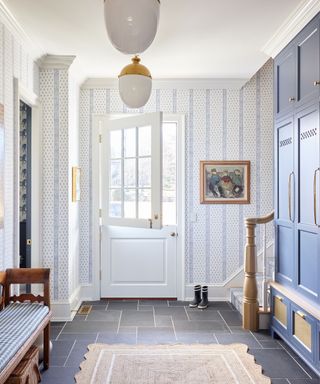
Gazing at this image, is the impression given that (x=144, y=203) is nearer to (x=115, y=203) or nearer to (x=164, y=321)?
(x=115, y=203)

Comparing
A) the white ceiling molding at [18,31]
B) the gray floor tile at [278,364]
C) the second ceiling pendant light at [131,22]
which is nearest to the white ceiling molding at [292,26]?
the second ceiling pendant light at [131,22]

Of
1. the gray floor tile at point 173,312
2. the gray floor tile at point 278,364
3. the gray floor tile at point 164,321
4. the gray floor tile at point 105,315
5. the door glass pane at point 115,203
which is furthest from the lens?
the door glass pane at point 115,203

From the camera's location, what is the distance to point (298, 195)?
3.00 m

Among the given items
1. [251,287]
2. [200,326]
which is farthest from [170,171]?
[200,326]

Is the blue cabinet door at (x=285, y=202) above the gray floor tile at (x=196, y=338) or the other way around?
above

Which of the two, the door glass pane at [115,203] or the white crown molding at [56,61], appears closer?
the white crown molding at [56,61]

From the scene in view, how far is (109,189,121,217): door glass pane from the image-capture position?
4484 mm

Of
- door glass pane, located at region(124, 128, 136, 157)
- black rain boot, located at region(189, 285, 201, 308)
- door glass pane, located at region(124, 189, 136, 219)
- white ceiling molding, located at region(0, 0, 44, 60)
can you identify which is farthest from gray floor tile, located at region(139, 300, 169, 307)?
white ceiling molding, located at region(0, 0, 44, 60)

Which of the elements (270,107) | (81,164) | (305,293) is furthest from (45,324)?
(270,107)

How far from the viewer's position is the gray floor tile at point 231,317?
3875 mm

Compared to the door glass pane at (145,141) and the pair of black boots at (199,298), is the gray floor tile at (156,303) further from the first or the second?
the door glass pane at (145,141)

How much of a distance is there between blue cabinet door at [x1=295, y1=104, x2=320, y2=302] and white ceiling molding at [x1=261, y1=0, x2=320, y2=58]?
680mm

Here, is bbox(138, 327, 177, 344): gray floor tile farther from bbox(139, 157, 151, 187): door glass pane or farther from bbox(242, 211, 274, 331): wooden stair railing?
bbox(139, 157, 151, 187): door glass pane

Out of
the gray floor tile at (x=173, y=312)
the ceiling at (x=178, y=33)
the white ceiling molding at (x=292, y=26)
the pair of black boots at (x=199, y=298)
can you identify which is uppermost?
the ceiling at (x=178, y=33)
